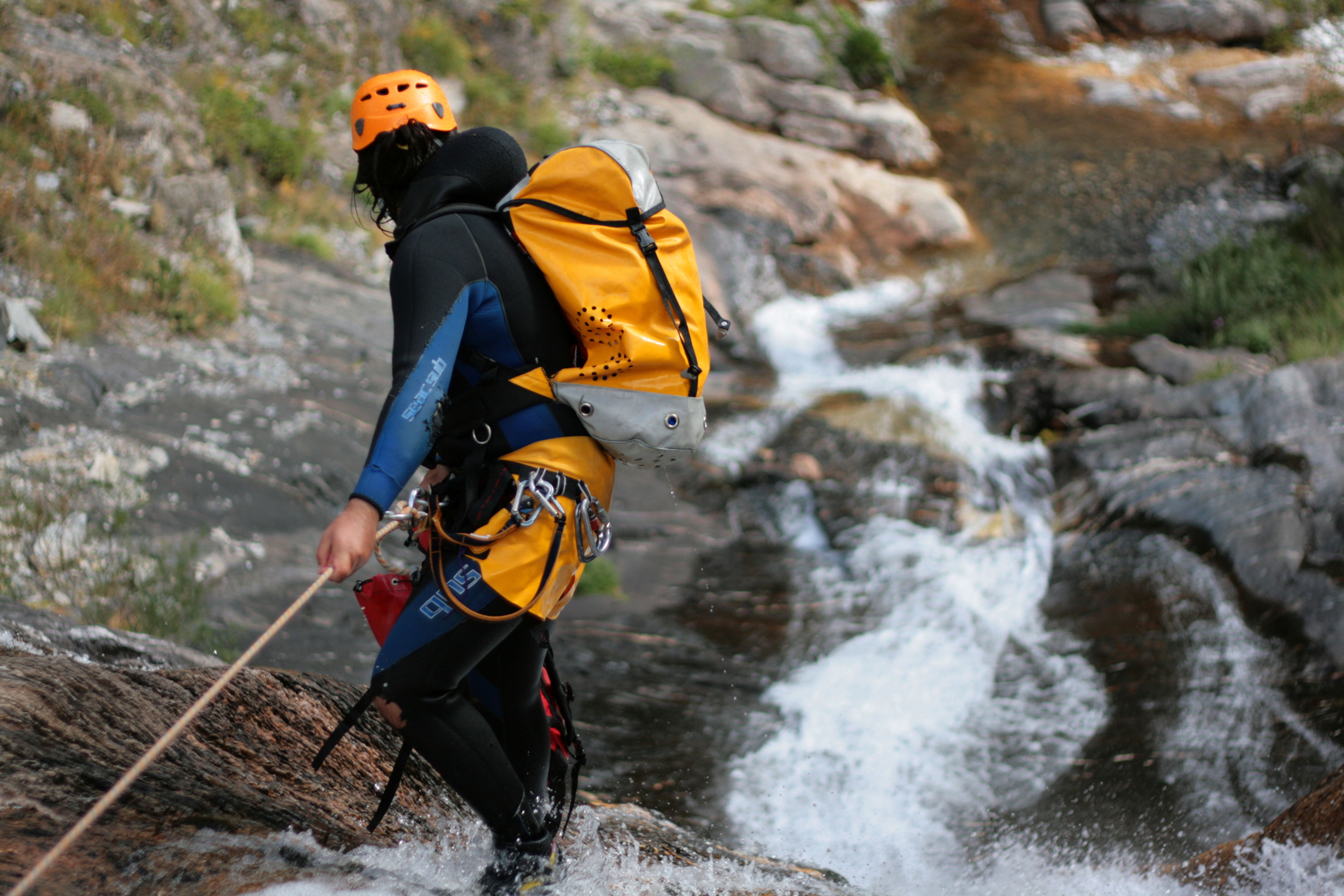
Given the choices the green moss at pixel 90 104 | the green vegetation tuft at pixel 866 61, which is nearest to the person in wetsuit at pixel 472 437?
the green moss at pixel 90 104

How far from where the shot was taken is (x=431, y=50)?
11578 millimetres

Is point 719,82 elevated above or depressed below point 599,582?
above

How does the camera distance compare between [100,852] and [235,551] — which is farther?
[235,551]

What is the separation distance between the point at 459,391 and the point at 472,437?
130mm

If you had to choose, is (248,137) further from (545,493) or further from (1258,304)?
(1258,304)

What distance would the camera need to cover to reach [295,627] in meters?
4.64

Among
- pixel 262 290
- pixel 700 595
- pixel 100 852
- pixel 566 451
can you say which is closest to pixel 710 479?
pixel 700 595

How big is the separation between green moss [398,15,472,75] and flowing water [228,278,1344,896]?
→ 22.3 ft

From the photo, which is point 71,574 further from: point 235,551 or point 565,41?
point 565,41

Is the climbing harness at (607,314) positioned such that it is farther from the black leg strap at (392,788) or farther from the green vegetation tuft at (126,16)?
Answer: the green vegetation tuft at (126,16)

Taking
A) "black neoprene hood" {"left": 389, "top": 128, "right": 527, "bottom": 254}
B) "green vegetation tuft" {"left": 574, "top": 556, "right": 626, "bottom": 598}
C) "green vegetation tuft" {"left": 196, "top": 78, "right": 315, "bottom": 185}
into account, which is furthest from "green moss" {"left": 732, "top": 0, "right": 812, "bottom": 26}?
"black neoprene hood" {"left": 389, "top": 128, "right": 527, "bottom": 254}

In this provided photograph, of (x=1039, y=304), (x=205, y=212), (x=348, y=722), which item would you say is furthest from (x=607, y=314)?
(x=1039, y=304)

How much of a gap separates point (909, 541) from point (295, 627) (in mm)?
4522

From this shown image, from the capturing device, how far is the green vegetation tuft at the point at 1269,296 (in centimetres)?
771
